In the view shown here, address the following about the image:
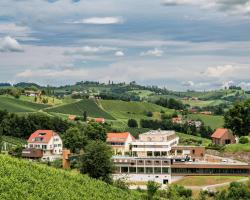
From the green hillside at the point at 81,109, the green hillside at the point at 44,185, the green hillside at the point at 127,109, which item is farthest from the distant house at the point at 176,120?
the green hillside at the point at 44,185

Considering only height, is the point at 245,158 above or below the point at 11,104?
below

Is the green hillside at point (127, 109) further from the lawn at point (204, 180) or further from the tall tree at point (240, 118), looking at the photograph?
the lawn at point (204, 180)

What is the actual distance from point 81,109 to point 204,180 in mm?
101875

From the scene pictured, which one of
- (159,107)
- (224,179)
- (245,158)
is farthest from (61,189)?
(159,107)

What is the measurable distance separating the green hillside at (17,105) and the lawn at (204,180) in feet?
271

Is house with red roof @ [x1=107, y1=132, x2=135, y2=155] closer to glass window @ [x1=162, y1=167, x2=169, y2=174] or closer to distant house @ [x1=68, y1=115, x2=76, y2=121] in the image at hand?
glass window @ [x1=162, y1=167, x2=169, y2=174]

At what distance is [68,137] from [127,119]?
6337 centimetres

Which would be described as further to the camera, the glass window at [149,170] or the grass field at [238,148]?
the grass field at [238,148]

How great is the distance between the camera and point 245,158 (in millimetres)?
82000

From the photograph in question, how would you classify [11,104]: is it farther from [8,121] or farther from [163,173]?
[163,173]

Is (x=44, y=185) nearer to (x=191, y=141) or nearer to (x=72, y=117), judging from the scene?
(x=191, y=141)

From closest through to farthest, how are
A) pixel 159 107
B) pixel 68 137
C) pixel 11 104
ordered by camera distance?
pixel 68 137, pixel 11 104, pixel 159 107

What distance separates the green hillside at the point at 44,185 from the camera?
37.3 meters

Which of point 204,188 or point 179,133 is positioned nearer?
point 204,188
